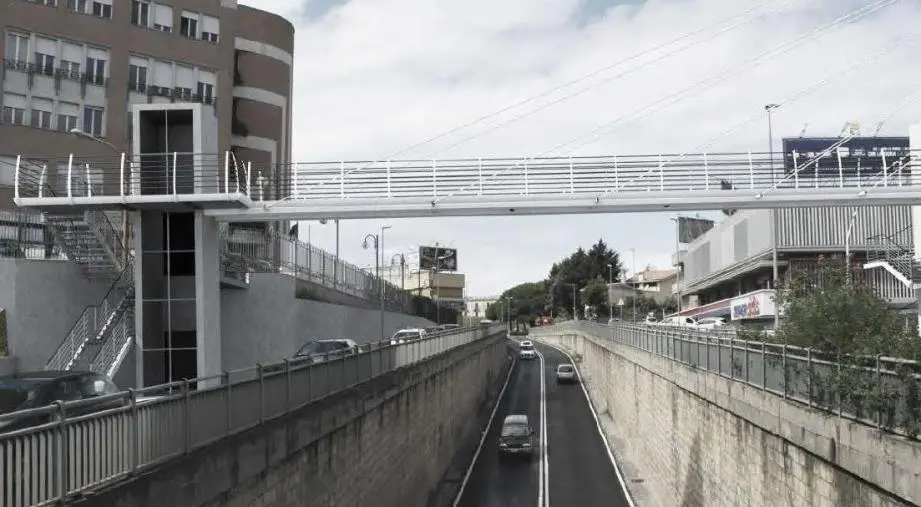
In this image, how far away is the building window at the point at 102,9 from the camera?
42750 mm

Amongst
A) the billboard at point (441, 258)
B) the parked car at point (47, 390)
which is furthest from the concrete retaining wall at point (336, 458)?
the billboard at point (441, 258)

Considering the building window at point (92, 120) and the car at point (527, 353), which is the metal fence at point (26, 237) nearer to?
the building window at point (92, 120)

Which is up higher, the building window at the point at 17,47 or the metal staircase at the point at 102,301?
the building window at the point at 17,47

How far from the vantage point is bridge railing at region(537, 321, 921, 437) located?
9.81 metres

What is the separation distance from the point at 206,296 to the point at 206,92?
84.1 ft

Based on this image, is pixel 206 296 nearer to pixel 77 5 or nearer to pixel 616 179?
pixel 616 179

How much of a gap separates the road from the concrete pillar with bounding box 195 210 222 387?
11.6 meters

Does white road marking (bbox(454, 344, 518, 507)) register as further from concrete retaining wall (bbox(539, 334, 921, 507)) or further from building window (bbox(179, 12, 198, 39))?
building window (bbox(179, 12, 198, 39))

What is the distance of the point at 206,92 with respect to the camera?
46375 millimetres

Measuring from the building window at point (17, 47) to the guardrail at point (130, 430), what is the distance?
33.1 metres

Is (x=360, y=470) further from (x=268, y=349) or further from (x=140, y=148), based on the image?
(x=268, y=349)

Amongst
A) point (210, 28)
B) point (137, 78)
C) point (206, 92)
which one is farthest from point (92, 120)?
point (210, 28)

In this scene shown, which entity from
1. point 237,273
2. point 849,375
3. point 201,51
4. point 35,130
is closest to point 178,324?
point 237,273

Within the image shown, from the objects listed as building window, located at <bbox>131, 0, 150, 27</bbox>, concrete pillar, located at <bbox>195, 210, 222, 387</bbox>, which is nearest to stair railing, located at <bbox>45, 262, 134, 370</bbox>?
concrete pillar, located at <bbox>195, 210, 222, 387</bbox>
